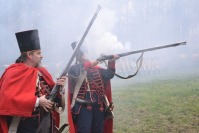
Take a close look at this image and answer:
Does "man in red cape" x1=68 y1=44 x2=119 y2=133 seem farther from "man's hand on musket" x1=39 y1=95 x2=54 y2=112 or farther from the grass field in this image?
the grass field

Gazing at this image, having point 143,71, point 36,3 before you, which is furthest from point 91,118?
point 143,71

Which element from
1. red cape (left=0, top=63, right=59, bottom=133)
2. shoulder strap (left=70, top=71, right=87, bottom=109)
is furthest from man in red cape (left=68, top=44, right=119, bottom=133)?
red cape (left=0, top=63, right=59, bottom=133)

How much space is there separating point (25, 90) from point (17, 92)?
0.11m

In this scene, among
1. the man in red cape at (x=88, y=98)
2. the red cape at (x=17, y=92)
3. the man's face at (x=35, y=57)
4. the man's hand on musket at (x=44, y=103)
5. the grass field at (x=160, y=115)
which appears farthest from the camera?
the grass field at (x=160, y=115)

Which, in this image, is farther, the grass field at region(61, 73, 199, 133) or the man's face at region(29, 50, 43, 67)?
the grass field at region(61, 73, 199, 133)

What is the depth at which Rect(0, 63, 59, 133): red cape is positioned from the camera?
3398 millimetres

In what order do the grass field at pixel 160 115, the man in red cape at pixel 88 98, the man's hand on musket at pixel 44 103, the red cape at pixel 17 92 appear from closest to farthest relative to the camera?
the red cape at pixel 17 92 → the man's hand on musket at pixel 44 103 → the man in red cape at pixel 88 98 → the grass field at pixel 160 115

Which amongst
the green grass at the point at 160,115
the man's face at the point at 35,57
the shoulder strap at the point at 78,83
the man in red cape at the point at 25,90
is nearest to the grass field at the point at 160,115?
the green grass at the point at 160,115

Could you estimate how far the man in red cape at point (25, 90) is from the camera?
3.42 meters

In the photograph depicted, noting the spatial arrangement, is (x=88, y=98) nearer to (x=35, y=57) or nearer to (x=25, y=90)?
(x=35, y=57)

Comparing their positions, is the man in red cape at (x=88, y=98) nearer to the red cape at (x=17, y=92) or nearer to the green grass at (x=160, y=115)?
the red cape at (x=17, y=92)

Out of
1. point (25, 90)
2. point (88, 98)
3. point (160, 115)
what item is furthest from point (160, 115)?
point (25, 90)

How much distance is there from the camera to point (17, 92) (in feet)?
11.3

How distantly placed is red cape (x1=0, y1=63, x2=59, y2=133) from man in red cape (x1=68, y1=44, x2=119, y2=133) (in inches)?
50.6
